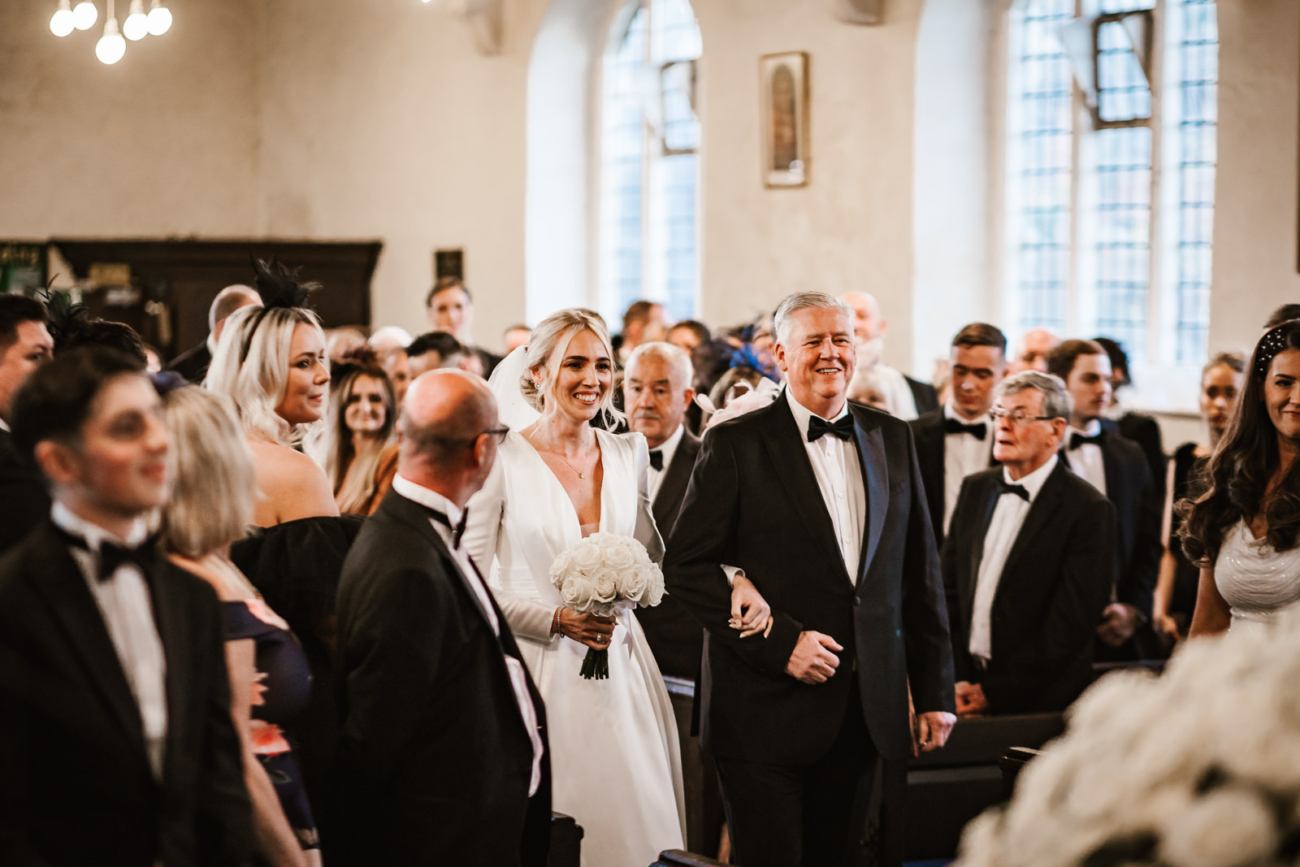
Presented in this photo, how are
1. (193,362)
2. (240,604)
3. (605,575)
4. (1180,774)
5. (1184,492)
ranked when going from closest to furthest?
(1180,774)
(240,604)
(605,575)
(1184,492)
(193,362)

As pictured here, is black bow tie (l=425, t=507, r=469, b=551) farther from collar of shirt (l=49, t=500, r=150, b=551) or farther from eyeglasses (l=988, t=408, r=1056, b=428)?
eyeglasses (l=988, t=408, r=1056, b=428)

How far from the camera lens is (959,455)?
551 centimetres

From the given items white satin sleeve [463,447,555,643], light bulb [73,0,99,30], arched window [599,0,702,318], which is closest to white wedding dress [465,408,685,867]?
white satin sleeve [463,447,555,643]

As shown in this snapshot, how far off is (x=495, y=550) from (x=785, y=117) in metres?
7.41

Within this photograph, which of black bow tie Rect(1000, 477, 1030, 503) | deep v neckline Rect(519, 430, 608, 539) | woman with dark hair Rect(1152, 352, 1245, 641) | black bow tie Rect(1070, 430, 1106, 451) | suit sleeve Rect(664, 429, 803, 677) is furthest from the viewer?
woman with dark hair Rect(1152, 352, 1245, 641)

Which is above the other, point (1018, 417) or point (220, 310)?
point (220, 310)

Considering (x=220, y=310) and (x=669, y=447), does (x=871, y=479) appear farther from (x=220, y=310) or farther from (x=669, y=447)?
(x=220, y=310)

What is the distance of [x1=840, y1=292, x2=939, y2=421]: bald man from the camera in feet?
20.2

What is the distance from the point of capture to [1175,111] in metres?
Result: 8.96

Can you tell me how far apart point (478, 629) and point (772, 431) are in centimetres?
124

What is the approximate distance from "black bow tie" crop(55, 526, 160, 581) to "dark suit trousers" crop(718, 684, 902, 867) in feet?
6.24

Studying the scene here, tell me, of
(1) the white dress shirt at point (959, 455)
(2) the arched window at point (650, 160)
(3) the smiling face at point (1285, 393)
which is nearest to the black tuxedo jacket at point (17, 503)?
(3) the smiling face at point (1285, 393)

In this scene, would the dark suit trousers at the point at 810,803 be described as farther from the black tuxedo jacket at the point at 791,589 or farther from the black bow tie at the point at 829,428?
the black bow tie at the point at 829,428

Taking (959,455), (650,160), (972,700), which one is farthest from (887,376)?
(650,160)
